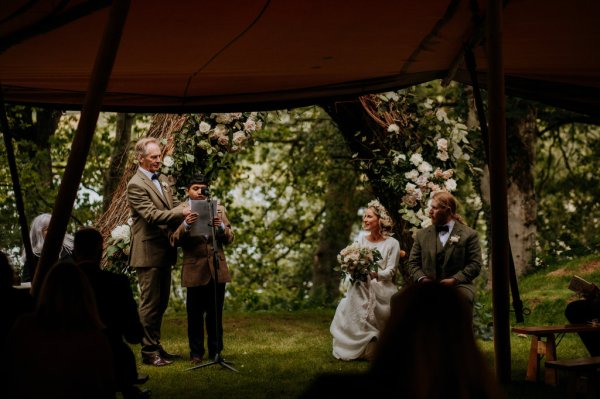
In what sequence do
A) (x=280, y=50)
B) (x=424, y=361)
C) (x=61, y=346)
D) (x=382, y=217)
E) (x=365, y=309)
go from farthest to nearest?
(x=382, y=217), (x=365, y=309), (x=280, y=50), (x=61, y=346), (x=424, y=361)

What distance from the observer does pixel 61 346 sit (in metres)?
3.76

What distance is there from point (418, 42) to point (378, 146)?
386cm

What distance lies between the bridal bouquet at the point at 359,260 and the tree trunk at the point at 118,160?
269 inches

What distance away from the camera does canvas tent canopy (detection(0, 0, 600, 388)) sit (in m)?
5.02

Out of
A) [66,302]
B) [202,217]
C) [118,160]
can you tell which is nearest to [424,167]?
[202,217]

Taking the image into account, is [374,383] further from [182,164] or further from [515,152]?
[515,152]

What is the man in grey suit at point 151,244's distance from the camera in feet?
27.1

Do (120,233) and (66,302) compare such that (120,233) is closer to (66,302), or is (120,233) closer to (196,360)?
(196,360)

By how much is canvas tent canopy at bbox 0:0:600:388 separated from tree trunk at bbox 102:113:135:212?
7.96 m

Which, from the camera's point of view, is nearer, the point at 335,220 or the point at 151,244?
the point at 151,244

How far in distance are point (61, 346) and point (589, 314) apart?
5.28 metres

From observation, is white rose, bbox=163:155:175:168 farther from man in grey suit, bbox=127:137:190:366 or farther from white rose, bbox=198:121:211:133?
man in grey suit, bbox=127:137:190:366

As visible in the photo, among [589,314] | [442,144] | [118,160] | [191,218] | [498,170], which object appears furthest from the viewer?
[118,160]

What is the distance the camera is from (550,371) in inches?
287
